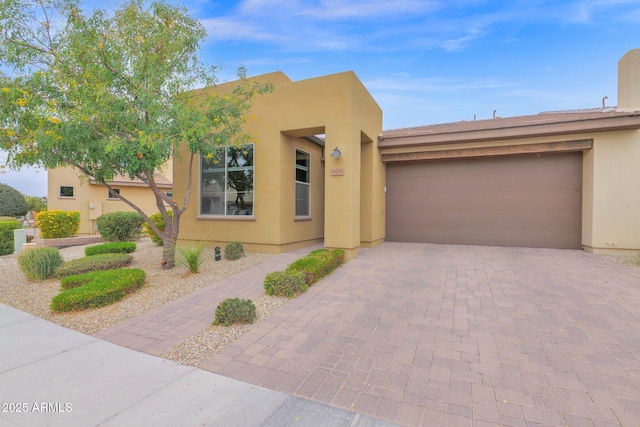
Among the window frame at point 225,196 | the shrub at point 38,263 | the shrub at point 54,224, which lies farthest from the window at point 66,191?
the shrub at point 38,263

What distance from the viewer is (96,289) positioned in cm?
436

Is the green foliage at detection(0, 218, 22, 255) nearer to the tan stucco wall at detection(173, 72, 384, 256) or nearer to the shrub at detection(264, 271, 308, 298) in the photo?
the tan stucco wall at detection(173, 72, 384, 256)

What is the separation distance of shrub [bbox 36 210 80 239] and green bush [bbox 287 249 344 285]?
1096cm

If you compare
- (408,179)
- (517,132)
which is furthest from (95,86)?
(517,132)

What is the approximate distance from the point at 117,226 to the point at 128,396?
9541 mm

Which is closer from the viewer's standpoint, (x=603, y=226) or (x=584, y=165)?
(x=603, y=226)

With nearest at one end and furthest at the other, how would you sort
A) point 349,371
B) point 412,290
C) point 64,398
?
point 64,398
point 349,371
point 412,290

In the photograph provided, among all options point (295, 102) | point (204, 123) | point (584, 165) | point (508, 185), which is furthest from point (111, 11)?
point (584, 165)

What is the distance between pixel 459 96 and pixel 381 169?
19.2ft

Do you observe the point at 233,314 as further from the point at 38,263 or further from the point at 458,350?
the point at 38,263

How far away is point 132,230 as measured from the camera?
10.5 metres

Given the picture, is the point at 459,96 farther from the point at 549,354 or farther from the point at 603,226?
the point at 549,354

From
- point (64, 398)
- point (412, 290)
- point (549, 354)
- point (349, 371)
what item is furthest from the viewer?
point (412, 290)

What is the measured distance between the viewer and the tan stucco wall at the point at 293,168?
734 cm
